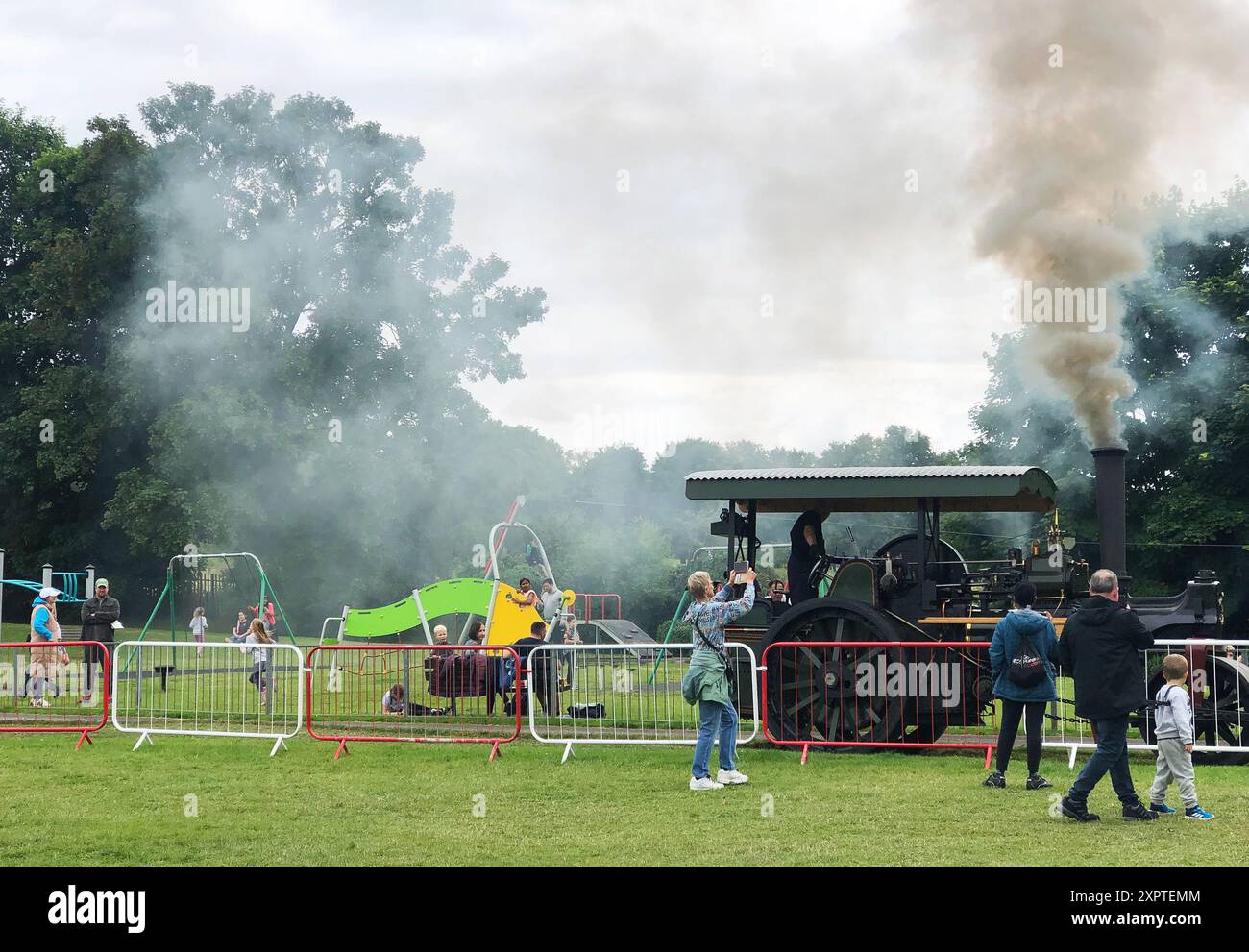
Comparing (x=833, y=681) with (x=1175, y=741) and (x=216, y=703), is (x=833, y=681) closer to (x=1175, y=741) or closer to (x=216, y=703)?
(x=1175, y=741)

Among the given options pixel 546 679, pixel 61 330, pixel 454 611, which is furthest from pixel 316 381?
pixel 546 679

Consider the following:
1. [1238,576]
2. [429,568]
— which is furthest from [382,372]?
[1238,576]

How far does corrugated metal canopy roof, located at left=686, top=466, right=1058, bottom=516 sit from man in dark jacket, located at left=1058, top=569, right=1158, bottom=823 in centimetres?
335

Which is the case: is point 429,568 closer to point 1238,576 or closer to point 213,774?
point 1238,576

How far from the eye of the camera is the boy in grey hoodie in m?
8.73

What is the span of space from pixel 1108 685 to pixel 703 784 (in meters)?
3.10

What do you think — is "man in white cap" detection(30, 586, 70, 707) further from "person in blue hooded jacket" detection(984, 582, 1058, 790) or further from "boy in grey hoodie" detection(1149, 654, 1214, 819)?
"boy in grey hoodie" detection(1149, 654, 1214, 819)

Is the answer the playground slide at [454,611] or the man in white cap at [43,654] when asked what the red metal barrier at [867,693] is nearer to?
the man in white cap at [43,654]

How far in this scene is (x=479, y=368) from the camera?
1617 inches

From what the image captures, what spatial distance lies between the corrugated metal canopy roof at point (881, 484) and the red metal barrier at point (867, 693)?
1456 millimetres

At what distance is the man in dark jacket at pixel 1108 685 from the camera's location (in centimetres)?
858

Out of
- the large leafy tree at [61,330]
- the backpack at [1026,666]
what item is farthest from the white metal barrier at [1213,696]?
the large leafy tree at [61,330]

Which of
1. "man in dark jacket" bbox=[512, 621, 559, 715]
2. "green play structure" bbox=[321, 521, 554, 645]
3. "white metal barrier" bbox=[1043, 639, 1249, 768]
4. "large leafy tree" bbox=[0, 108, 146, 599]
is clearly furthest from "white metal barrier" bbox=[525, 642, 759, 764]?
"large leafy tree" bbox=[0, 108, 146, 599]

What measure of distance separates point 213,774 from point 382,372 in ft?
94.7
